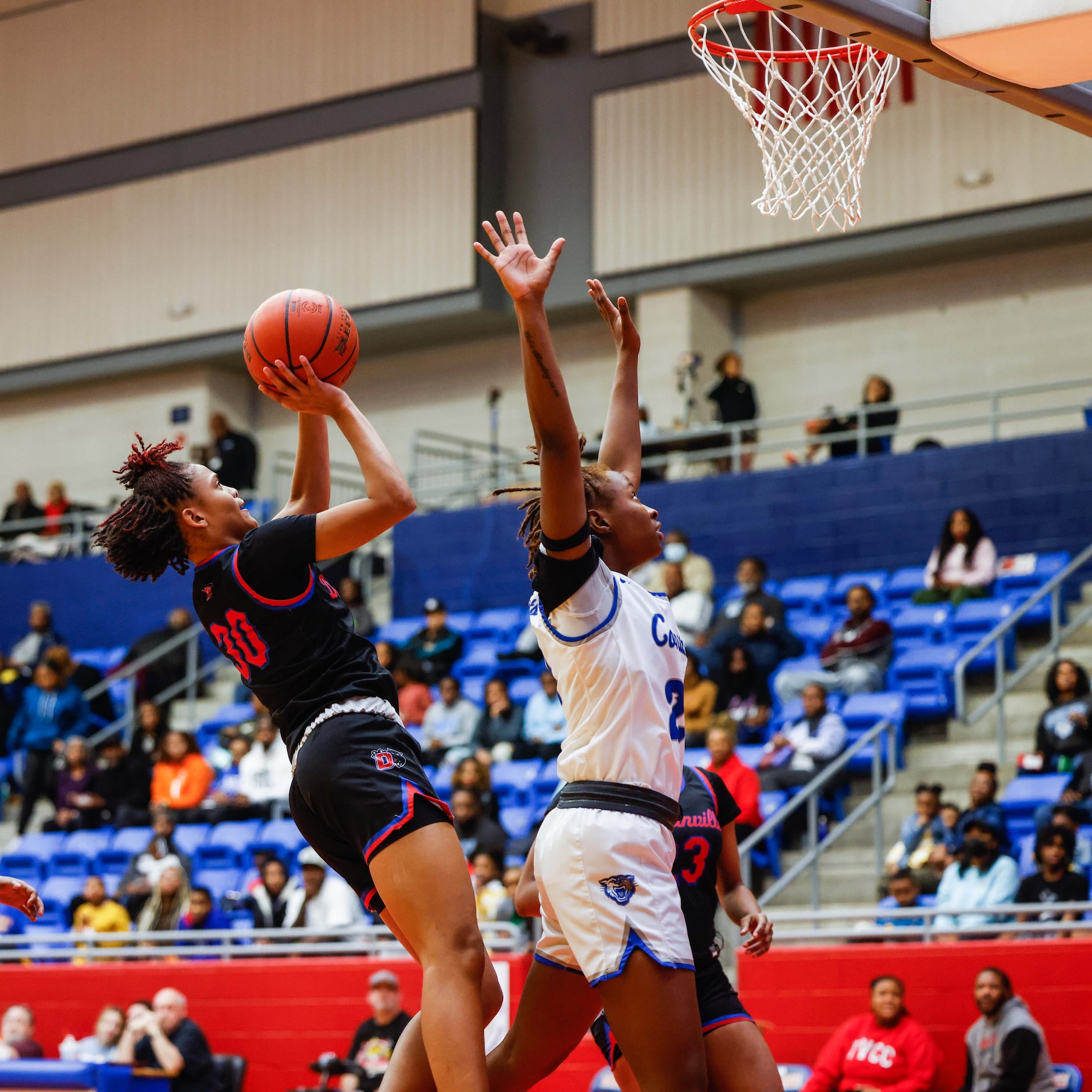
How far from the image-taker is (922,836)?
34.3 feet

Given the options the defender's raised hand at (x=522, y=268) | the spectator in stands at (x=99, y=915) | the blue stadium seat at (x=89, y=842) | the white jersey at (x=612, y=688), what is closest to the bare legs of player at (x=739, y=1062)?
the white jersey at (x=612, y=688)

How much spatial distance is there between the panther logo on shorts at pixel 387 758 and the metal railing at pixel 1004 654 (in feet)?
25.4

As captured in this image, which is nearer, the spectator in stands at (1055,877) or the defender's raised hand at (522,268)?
the defender's raised hand at (522,268)

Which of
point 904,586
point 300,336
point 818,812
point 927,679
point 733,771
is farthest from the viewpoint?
point 904,586

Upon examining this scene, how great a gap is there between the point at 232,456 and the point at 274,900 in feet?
27.1

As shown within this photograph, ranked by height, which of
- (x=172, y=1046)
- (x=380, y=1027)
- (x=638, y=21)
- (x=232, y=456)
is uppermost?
(x=638, y=21)

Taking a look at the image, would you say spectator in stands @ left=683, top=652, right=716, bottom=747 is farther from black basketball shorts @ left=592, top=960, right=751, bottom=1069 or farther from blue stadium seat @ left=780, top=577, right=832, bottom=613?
black basketball shorts @ left=592, top=960, right=751, bottom=1069

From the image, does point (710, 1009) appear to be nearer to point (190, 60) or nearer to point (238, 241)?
point (238, 241)

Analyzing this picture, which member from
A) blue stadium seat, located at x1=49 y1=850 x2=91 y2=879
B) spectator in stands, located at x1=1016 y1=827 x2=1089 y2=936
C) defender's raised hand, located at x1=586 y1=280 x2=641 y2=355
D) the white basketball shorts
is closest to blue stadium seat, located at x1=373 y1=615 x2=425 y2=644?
blue stadium seat, located at x1=49 y1=850 x2=91 y2=879

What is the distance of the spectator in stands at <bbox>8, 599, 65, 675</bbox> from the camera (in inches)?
680

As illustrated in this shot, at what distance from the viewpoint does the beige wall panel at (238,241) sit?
19453 millimetres

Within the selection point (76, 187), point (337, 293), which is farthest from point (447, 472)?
point (76, 187)

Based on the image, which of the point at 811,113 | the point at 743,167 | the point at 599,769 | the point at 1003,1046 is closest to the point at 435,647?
the point at 743,167

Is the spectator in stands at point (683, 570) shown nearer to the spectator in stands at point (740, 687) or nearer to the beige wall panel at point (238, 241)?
the spectator in stands at point (740, 687)
